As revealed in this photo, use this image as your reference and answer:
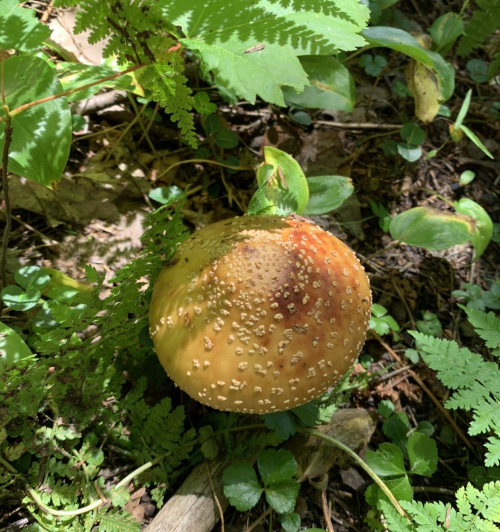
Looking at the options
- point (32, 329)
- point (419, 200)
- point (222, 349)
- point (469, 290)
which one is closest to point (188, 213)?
point (32, 329)

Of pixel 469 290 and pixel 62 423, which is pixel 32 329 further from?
pixel 469 290

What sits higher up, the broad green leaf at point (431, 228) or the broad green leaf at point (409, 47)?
the broad green leaf at point (409, 47)

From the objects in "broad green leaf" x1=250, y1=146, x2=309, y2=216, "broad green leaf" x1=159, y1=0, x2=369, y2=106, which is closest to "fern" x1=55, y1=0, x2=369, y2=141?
"broad green leaf" x1=159, y1=0, x2=369, y2=106

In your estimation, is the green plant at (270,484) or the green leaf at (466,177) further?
the green leaf at (466,177)

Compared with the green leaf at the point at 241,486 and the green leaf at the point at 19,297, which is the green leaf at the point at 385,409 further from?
the green leaf at the point at 19,297

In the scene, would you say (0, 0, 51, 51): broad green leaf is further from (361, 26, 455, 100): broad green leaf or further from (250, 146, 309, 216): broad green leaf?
(361, 26, 455, 100): broad green leaf

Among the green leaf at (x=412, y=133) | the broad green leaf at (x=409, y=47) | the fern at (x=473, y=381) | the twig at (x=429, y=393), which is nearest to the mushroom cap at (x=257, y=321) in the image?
the fern at (x=473, y=381)

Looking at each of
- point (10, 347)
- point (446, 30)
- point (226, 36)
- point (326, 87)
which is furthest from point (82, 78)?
point (446, 30)
